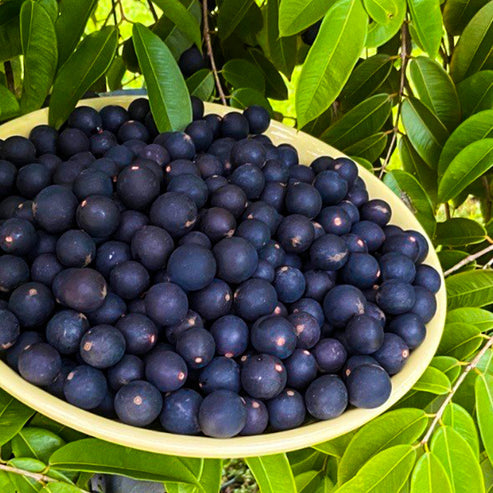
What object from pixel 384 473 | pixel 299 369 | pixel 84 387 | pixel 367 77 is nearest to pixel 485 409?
pixel 384 473

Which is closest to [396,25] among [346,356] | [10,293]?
[346,356]

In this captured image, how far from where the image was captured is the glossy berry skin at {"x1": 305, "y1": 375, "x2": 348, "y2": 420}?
2.12 ft

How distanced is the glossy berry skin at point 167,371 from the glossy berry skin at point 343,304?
180 mm

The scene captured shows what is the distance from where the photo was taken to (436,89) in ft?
3.39

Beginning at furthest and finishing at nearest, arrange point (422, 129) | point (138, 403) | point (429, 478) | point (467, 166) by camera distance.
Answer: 1. point (422, 129)
2. point (467, 166)
3. point (429, 478)
4. point (138, 403)

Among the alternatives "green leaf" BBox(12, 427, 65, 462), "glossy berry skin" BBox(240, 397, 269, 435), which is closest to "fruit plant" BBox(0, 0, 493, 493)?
"green leaf" BBox(12, 427, 65, 462)

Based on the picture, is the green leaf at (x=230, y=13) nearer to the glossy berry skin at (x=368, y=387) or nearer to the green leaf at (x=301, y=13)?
the green leaf at (x=301, y=13)

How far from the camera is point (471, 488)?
72cm

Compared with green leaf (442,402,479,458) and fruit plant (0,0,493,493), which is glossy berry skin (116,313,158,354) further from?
green leaf (442,402,479,458)

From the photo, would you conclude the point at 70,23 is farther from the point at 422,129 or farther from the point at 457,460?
the point at 457,460

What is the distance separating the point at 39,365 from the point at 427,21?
58cm

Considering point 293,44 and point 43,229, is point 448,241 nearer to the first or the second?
point 293,44

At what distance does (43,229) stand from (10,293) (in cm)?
8

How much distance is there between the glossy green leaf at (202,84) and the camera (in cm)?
108
